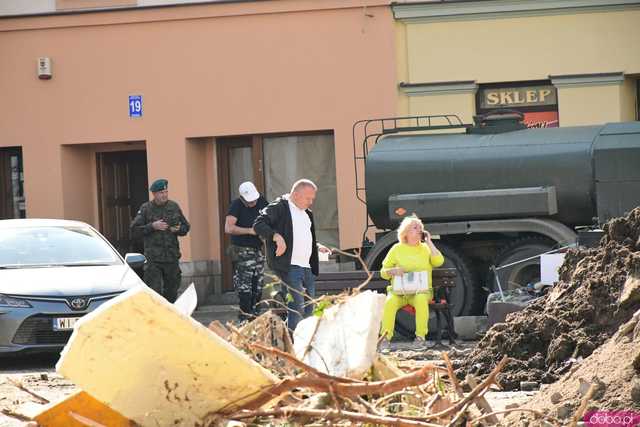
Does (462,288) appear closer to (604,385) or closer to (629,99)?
(629,99)

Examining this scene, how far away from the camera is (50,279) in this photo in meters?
14.8

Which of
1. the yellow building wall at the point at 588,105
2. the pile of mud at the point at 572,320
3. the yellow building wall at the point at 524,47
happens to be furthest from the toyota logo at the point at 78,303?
the yellow building wall at the point at 588,105

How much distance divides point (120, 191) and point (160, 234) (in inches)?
192

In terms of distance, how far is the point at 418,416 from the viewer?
6.71 metres

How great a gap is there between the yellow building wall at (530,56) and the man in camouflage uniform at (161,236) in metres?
4.15

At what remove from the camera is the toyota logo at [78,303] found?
1433 cm

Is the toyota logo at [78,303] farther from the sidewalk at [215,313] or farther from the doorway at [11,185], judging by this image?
the doorway at [11,185]

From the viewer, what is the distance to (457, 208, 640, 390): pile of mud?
10.1 meters

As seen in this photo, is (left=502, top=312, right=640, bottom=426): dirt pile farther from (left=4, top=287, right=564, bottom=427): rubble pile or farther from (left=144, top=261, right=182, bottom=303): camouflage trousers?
(left=144, top=261, right=182, bottom=303): camouflage trousers

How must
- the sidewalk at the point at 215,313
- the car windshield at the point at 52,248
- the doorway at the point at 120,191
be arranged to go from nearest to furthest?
the car windshield at the point at 52,248
the sidewalk at the point at 215,313
the doorway at the point at 120,191

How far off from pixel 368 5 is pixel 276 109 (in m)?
2.08

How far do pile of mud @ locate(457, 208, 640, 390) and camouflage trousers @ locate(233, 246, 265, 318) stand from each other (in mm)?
6738

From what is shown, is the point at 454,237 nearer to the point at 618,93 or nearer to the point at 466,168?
the point at 466,168

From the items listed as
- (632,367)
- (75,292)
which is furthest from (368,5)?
(632,367)
